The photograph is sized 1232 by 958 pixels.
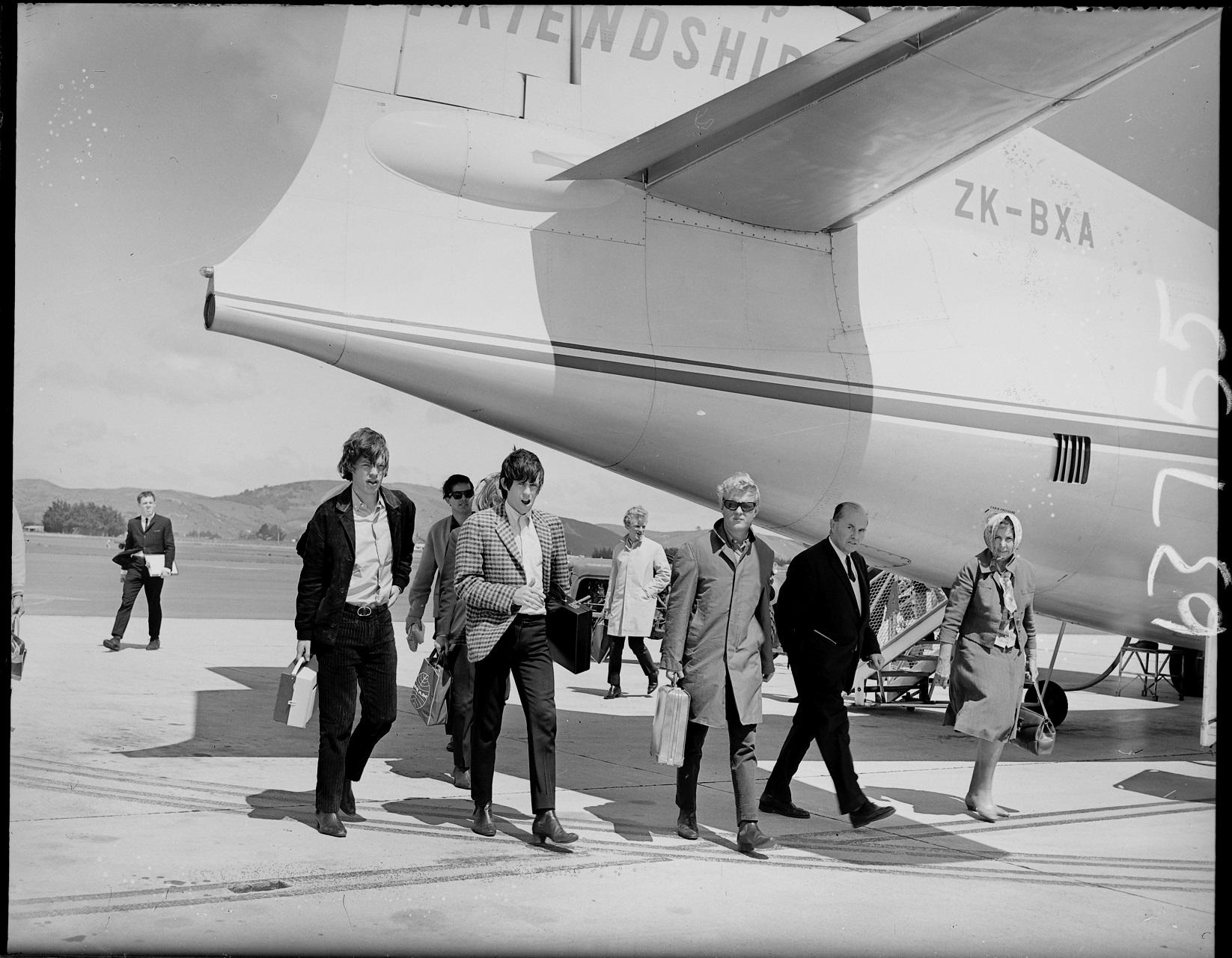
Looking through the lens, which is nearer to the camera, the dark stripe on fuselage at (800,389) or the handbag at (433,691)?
the dark stripe on fuselage at (800,389)

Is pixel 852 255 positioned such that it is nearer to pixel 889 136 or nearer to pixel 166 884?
pixel 889 136

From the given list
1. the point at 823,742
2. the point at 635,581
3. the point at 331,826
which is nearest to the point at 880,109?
the point at 823,742

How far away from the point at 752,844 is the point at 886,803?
1.57m

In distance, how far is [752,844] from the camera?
15.9 ft

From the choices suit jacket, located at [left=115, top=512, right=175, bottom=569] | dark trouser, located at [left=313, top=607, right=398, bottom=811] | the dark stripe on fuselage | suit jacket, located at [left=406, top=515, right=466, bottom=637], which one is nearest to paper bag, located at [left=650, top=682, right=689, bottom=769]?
dark trouser, located at [left=313, top=607, right=398, bottom=811]

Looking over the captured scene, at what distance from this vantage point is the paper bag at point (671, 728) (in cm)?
493

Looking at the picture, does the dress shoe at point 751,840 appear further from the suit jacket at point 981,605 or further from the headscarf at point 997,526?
the headscarf at point 997,526

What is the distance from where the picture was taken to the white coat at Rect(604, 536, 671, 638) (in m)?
9.85

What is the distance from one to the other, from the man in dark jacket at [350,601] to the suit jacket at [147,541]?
276 inches

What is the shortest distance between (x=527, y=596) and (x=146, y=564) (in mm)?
7550

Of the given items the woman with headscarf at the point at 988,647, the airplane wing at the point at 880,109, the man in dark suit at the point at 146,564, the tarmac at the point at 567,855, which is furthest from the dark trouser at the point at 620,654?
the airplane wing at the point at 880,109

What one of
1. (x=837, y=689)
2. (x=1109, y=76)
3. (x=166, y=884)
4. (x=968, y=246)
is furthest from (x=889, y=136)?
(x=166, y=884)

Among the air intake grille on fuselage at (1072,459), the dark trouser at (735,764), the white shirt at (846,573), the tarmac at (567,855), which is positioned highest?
the air intake grille on fuselage at (1072,459)

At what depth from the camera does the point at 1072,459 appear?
7.37 metres
